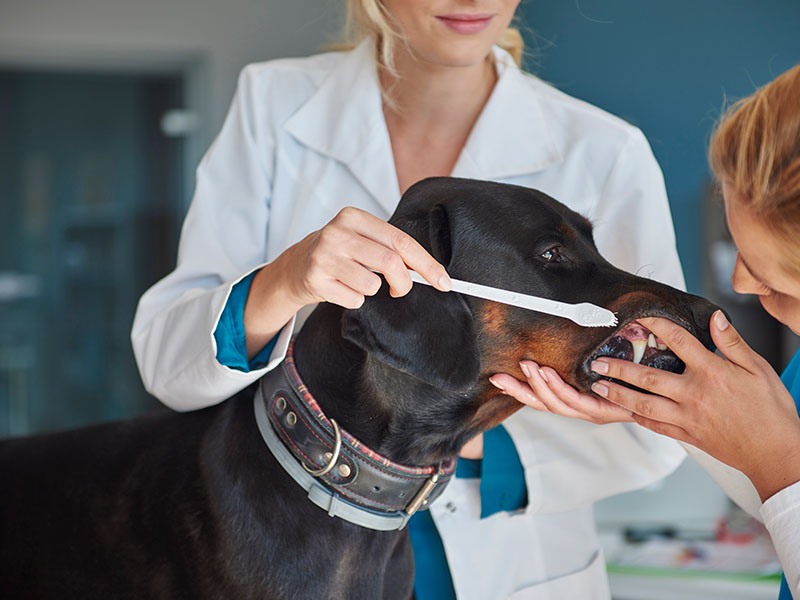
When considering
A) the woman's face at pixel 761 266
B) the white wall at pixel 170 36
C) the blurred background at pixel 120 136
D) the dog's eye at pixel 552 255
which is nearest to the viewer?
the woman's face at pixel 761 266

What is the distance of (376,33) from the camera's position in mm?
1916

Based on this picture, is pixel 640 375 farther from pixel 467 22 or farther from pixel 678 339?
pixel 467 22

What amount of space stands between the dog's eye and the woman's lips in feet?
1.73

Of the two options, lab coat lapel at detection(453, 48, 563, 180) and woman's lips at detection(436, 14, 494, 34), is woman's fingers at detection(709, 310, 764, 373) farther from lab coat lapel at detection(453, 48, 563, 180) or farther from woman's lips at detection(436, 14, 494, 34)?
woman's lips at detection(436, 14, 494, 34)

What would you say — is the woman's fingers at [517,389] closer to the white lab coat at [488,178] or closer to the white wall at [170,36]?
the white lab coat at [488,178]

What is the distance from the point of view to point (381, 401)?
4.34 ft

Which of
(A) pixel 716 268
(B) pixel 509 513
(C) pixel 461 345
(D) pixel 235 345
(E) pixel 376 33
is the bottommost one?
(A) pixel 716 268

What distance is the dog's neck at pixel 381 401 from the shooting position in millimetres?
1322

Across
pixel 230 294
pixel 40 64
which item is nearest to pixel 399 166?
pixel 230 294

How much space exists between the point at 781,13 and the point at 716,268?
3.83 ft

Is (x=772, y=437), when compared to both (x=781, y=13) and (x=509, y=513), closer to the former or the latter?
(x=509, y=513)

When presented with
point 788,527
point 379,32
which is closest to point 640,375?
point 788,527

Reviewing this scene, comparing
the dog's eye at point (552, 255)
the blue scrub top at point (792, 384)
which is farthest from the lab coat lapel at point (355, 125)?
the blue scrub top at point (792, 384)

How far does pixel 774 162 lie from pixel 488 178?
663mm
